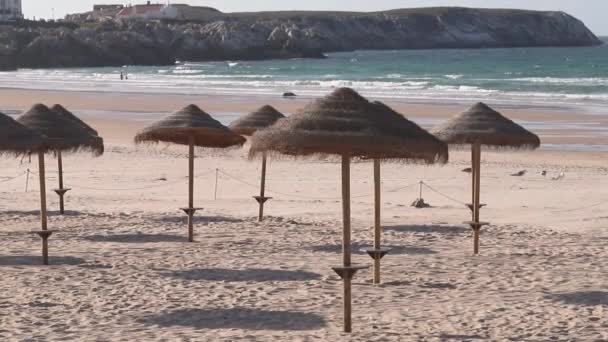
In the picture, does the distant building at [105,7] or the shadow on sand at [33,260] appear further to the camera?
the distant building at [105,7]

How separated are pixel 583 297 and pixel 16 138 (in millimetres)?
5629

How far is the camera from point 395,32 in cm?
15262

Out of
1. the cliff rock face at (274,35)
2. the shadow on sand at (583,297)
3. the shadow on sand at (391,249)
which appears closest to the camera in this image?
the shadow on sand at (583,297)

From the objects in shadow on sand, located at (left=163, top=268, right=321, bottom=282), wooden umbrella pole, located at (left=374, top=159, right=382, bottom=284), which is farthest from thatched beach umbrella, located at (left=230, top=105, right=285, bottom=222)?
wooden umbrella pole, located at (left=374, top=159, right=382, bottom=284)

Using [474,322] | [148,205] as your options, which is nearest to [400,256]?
[474,322]

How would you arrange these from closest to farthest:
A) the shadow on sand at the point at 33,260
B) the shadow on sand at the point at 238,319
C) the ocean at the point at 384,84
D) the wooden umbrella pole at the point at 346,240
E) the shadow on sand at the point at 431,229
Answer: the wooden umbrella pole at the point at 346,240, the shadow on sand at the point at 238,319, the shadow on sand at the point at 33,260, the shadow on sand at the point at 431,229, the ocean at the point at 384,84

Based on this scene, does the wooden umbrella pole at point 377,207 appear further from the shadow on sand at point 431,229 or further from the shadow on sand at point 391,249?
the shadow on sand at point 431,229

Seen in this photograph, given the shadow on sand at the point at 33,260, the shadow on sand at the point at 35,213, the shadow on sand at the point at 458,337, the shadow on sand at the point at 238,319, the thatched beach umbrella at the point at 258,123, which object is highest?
the thatched beach umbrella at the point at 258,123

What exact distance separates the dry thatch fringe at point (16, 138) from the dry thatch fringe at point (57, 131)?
3.18ft

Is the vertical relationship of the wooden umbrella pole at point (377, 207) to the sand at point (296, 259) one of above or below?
above

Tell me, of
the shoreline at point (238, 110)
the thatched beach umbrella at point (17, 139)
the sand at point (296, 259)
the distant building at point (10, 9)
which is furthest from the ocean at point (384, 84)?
the distant building at point (10, 9)

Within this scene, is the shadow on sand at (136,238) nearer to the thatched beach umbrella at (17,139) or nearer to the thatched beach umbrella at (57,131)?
the thatched beach umbrella at (57,131)

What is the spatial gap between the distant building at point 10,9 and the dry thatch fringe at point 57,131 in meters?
112

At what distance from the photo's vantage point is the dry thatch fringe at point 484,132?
496 inches
